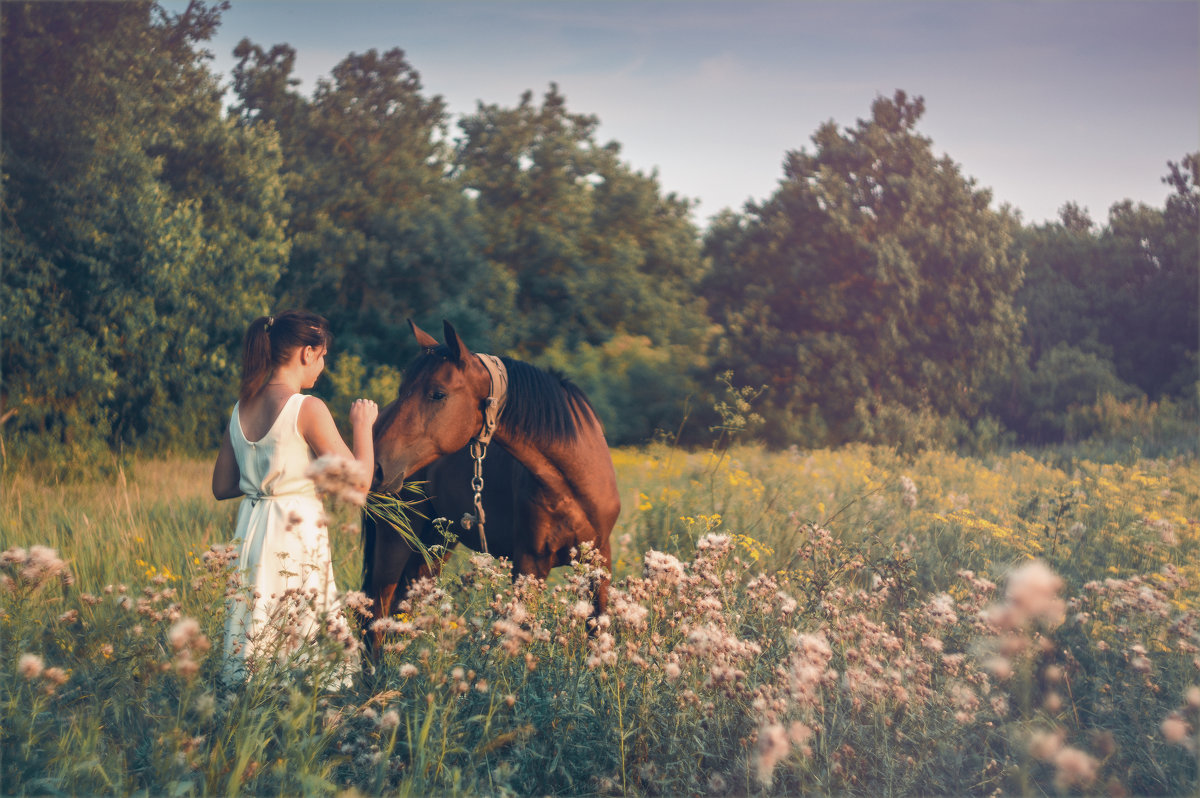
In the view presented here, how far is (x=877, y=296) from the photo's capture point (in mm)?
22219

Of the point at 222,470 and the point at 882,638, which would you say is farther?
the point at 222,470

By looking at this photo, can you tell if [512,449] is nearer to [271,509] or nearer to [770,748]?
[271,509]

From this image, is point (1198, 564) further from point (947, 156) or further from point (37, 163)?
point (947, 156)

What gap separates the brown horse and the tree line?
831 cm

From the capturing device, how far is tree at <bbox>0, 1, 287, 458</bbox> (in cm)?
1143

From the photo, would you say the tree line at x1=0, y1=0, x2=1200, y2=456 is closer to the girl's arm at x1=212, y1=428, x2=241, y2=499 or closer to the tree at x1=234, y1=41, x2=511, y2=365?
the tree at x1=234, y1=41, x2=511, y2=365

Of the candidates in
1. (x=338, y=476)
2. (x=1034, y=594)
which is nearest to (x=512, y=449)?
(x=338, y=476)

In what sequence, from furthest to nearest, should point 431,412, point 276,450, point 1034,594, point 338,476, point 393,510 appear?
1. point 393,510
2. point 431,412
3. point 276,450
4. point 338,476
5. point 1034,594

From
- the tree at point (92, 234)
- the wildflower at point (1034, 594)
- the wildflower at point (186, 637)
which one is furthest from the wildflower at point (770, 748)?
the tree at point (92, 234)

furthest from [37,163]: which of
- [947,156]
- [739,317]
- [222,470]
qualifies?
[947,156]

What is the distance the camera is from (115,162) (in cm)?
1173

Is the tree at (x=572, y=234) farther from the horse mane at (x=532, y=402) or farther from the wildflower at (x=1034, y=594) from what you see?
the wildflower at (x=1034, y=594)

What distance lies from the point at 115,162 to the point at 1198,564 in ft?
46.1

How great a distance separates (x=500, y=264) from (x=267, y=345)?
15.9 m
